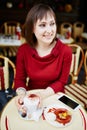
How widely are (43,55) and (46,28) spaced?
25cm

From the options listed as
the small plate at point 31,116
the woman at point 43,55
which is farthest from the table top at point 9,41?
the small plate at point 31,116

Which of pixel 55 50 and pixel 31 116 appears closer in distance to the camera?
pixel 31 116

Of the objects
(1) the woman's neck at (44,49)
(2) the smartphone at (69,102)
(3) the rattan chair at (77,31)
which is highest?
(1) the woman's neck at (44,49)

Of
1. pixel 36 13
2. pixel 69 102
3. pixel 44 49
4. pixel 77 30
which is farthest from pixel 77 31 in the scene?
pixel 69 102

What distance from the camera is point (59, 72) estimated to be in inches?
70.3

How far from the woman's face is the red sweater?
0.48 ft

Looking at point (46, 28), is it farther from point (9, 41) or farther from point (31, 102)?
point (9, 41)

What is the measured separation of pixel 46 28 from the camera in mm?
1623

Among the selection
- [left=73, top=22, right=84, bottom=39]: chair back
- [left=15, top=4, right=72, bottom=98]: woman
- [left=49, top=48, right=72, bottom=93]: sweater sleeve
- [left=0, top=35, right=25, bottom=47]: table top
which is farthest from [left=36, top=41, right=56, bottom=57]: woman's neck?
[left=73, top=22, right=84, bottom=39]: chair back

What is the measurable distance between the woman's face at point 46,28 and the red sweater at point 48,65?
0.15 metres

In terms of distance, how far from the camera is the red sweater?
1745 millimetres

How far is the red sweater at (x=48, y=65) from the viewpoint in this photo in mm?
1745

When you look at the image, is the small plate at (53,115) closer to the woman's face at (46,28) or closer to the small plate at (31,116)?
the small plate at (31,116)

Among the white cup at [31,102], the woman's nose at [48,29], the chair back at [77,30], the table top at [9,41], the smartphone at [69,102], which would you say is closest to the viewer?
the white cup at [31,102]
